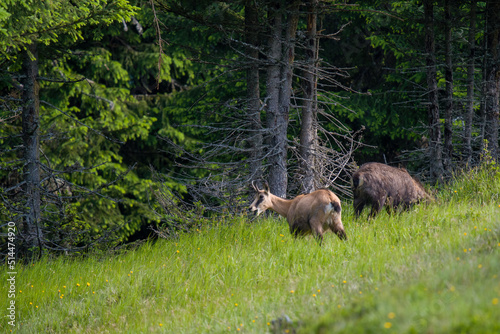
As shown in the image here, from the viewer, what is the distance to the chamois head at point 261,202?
9.39 metres

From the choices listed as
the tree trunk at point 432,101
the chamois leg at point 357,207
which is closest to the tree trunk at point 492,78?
the tree trunk at point 432,101

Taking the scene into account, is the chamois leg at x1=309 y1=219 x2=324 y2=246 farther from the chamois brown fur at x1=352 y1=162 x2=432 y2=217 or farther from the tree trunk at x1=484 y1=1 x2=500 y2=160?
the tree trunk at x1=484 y1=1 x2=500 y2=160

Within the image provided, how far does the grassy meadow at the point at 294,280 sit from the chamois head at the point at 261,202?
37 cm

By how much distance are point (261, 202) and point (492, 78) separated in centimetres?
653

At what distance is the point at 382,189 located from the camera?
9531 mm

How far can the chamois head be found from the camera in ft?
30.8

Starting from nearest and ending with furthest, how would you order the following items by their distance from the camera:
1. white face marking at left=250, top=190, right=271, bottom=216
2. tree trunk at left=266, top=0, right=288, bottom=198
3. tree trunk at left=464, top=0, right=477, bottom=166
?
white face marking at left=250, top=190, right=271, bottom=216, tree trunk at left=266, top=0, right=288, bottom=198, tree trunk at left=464, top=0, right=477, bottom=166

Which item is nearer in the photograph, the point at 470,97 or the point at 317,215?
the point at 317,215

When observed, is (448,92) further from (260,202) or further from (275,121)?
(260,202)

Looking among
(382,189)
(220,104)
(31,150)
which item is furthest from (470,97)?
(31,150)

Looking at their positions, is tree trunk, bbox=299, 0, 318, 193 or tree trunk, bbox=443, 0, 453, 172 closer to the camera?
tree trunk, bbox=299, 0, 318, 193

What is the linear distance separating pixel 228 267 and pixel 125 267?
220 centimetres

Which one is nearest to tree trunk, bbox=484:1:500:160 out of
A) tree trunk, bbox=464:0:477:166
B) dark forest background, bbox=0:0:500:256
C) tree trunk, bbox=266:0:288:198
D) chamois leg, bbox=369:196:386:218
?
dark forest background, bbox=0:0:500:256

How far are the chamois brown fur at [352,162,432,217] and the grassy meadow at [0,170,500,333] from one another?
372 mm
